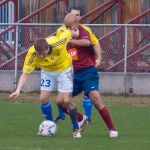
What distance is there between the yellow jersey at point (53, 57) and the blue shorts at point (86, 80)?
0.59 meters

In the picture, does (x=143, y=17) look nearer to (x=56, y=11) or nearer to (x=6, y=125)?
(x=56, y=11)

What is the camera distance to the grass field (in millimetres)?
12062

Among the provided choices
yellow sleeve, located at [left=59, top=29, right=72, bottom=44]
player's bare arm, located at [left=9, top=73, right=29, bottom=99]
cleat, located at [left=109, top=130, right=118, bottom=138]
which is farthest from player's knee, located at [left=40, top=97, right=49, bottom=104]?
cleat, located at [left=109, top=130, right=118, bottom=138]

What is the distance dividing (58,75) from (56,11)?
13095mm

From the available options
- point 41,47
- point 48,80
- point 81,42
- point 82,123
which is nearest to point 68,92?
point 48,80

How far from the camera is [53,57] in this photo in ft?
43.0

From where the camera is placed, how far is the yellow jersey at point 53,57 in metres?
13.0

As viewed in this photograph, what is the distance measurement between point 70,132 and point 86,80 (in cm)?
96

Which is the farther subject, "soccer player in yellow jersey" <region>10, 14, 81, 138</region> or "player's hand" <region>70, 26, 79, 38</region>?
"player's hand" <region>70, 26, 79, 38</region>

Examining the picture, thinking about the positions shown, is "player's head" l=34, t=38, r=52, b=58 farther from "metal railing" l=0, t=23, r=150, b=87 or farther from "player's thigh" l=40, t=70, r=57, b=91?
"metal railing" l=0, t=23, r=150, b=87

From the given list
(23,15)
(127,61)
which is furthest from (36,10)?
(127,61)

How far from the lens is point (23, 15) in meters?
26.6

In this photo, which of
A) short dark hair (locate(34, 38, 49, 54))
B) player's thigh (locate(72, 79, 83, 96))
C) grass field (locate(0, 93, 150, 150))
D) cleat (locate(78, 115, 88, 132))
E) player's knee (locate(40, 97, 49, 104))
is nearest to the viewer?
grass field (locate(0, 93, 150, 150))

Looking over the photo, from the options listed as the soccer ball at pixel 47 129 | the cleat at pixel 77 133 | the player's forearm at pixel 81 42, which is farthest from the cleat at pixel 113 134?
the player's forearm at pixel 81 42
